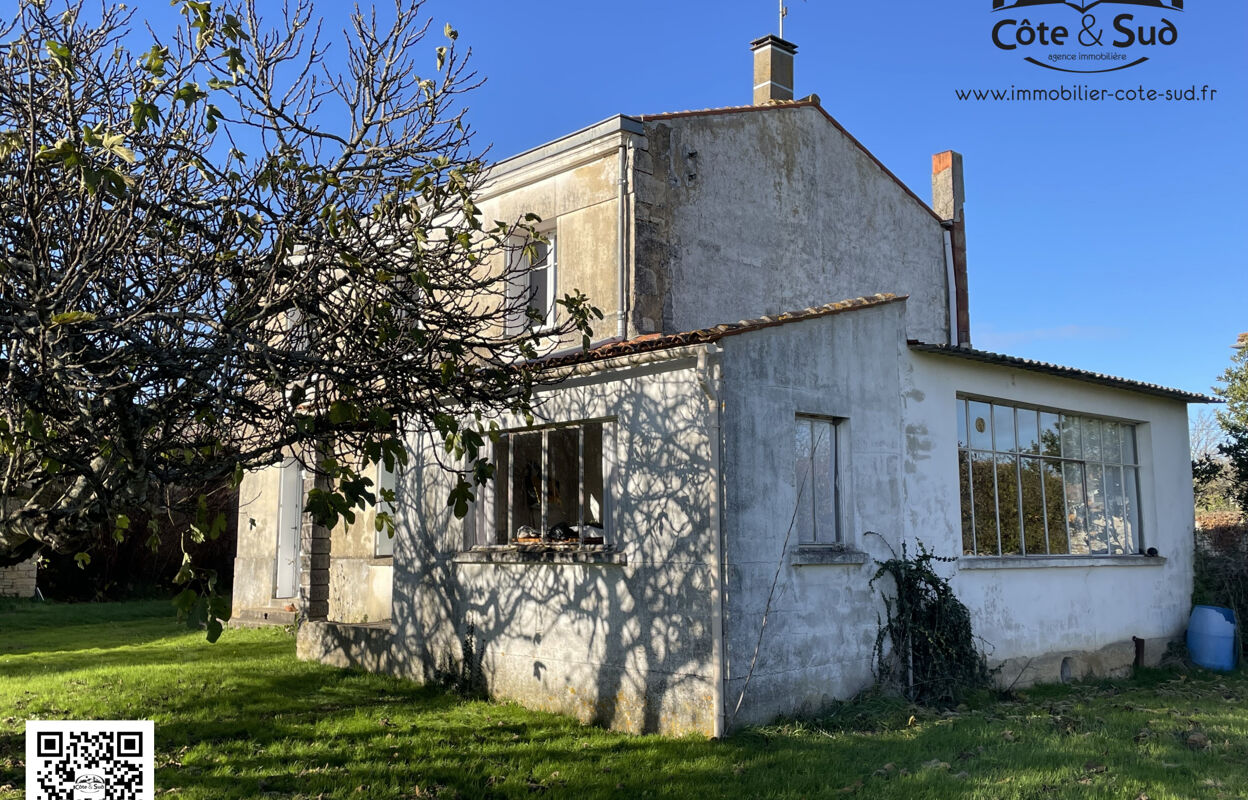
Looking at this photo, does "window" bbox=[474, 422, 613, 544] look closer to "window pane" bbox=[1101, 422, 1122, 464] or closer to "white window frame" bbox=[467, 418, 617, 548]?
"white window frame" bbox=[467, 418, 617, 548]

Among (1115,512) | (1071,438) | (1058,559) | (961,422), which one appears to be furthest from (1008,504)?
(1115,512)

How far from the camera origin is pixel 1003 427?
12867 mm

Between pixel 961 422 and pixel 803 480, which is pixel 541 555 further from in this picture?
pixel 961 422

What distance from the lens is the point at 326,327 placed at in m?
7.26

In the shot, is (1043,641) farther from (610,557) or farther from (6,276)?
(6,276)

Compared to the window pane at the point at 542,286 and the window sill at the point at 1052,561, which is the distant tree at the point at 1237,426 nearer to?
the window sill at the point at 1052,561

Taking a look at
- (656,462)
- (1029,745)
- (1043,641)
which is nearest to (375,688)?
(656,462)

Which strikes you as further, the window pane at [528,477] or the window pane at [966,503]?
the window pane at [966,503]

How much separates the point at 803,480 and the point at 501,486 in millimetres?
3561

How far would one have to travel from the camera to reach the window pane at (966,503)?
1191 cm

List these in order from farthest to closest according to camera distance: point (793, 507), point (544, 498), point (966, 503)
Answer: point (966, 503) < point (544, 498) < point (793, 507)

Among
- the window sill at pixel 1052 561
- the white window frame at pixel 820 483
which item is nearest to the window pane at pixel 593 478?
the white window frame at pixel 820 483

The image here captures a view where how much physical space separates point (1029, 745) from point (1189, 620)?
314 inches

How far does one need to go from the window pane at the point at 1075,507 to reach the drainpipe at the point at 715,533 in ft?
23.0
